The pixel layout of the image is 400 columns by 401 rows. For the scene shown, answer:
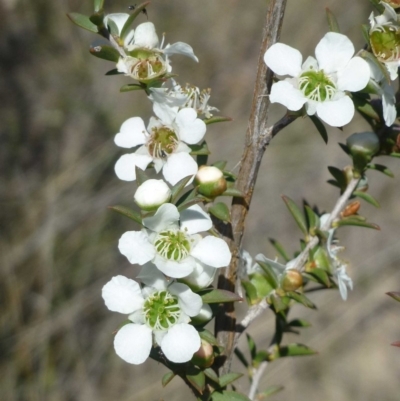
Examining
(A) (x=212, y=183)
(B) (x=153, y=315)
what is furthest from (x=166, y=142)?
(B) (x=153, y=315)

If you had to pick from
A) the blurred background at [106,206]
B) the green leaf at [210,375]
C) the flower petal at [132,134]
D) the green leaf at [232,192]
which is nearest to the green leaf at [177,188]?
the green leaf at [232,192]

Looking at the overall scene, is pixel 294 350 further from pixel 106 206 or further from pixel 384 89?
pixel 106 206

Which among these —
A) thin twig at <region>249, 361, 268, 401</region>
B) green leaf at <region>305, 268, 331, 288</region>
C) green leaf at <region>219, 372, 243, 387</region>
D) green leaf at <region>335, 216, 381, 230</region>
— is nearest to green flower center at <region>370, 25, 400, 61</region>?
green leaf at <region>335, 216, 381, 230</region>

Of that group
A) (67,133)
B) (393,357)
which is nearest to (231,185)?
(67,133)

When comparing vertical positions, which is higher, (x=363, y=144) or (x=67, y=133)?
(x=363, y=144)

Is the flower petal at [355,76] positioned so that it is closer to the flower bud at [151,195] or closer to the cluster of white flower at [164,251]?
the cluster of white flower at [164,251]

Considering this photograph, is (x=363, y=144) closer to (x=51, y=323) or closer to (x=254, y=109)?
(x=254, y=109)
